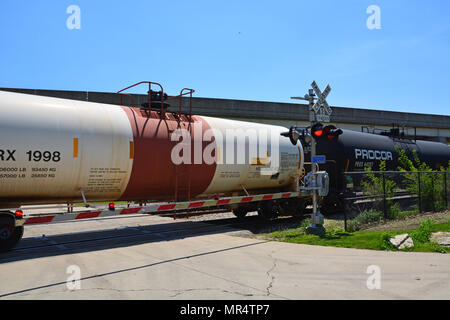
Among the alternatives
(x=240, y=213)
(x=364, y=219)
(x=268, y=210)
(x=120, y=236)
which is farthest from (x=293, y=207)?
(x=120, y=236)

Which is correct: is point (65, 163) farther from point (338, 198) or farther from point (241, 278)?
point (338, 198)

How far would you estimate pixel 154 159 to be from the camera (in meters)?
9.40

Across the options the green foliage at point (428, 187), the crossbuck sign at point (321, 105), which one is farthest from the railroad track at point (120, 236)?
the green foliage at point (428, 187)

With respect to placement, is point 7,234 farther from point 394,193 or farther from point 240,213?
point 394,193

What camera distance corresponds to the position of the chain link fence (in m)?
11.9

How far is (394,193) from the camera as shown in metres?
12.6

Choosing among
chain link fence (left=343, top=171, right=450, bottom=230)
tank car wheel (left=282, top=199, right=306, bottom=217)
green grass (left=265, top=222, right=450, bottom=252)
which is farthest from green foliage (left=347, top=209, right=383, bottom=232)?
tank car wheel (left=282, top=199, right=306, bottom=217)

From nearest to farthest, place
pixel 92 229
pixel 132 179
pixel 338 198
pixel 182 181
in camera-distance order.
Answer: pixel 132 179
pixel 182 181
pixel 92 229
pixel 338 198

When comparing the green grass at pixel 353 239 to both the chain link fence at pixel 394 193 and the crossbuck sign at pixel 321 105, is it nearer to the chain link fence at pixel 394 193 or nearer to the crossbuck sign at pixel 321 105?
the chain link fence at pixel 394 193

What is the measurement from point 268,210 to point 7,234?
27.0 ft
